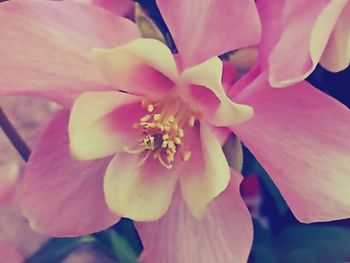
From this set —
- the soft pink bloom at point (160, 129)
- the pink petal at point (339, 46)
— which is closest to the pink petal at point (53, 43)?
the soft pink bloom at point (160, 129)

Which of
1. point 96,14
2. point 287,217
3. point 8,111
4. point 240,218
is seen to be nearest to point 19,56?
point 96,14

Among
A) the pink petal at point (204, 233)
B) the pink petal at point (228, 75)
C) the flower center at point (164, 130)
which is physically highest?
the pink petal at point (228, 75)

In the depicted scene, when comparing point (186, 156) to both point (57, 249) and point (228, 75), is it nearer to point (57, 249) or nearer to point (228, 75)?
point (228, 75)

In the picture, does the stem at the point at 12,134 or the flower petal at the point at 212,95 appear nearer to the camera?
the flower petal at the point at 212,95

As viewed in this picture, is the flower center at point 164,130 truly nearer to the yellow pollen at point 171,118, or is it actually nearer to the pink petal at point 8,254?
the yellow pollen at point 171,118

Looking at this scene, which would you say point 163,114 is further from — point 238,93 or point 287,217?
point 287,217

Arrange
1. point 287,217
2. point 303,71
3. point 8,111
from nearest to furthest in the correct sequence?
point 303,71 → point 287,217 → point 8,111
